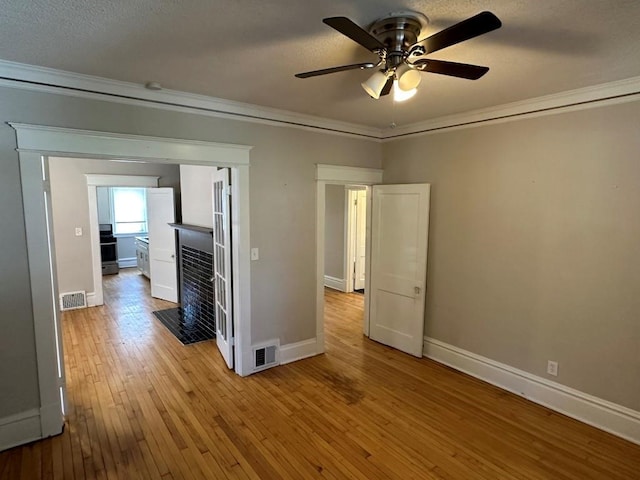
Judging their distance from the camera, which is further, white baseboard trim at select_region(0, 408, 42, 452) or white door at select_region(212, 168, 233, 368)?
white door at select_region(212, 168, 233, 368)

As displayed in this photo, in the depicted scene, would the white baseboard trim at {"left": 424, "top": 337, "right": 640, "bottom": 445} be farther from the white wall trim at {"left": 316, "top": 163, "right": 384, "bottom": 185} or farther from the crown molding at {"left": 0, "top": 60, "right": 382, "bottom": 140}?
the crown molding at {"left": 0, "top": 60, "right": 382, "bottom": 140}

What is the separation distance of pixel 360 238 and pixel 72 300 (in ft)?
16.6

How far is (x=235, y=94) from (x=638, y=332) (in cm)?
361

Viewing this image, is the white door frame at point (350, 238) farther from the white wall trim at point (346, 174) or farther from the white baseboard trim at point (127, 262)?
the white baseboard trim at point (127, 262)

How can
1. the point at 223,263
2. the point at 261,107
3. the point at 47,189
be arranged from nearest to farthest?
the point at 47,189 → the point at 261,107 → the point at 223,263

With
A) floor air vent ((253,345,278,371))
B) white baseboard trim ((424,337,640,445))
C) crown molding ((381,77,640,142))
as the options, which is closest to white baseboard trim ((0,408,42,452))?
floor air vent ((253,345,278,371))

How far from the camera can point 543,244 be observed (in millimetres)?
3109

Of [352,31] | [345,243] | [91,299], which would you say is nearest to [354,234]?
[345,243]

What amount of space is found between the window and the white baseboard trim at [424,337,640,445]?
27.8 ft

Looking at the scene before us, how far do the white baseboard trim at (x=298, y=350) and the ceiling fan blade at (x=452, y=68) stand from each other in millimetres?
3040

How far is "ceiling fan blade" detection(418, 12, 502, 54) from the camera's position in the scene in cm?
129

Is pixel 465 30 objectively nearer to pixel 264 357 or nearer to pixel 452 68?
pixel 452 68

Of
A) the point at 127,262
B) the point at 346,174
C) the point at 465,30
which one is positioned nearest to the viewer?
the point at 465,30

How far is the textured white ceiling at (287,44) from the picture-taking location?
1627 millimetres
